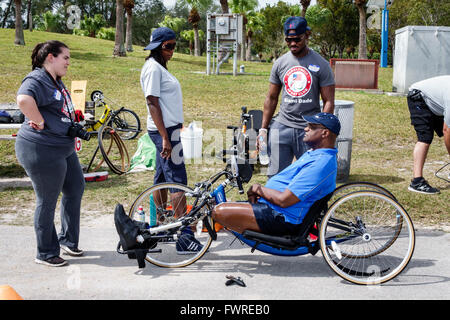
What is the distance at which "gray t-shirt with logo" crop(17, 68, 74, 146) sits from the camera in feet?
13.6

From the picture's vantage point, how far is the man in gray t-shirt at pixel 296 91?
482cm

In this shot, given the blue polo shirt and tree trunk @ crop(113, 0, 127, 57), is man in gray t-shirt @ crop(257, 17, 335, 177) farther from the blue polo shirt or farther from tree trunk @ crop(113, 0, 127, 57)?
tree trunk @ crop(113, 0, 127, 57)

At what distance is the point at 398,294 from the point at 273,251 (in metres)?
1.00

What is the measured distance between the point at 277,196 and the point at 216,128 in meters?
7.44

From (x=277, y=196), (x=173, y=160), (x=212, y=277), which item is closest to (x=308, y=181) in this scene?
(x=277, y=196)

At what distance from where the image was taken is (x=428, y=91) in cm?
635

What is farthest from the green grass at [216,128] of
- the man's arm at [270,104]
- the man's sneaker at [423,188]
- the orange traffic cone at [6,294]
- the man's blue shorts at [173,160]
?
the orange traffic cone at [6,294]

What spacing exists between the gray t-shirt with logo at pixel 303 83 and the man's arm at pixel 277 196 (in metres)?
1.12

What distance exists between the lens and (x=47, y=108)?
427 centimetres

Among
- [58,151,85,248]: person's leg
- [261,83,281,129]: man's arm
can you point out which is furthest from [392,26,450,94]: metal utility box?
[58,151,85,248]: person's leg

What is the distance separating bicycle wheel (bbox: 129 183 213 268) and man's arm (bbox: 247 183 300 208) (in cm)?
55

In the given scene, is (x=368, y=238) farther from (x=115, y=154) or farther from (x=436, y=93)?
(x=115, y=154)

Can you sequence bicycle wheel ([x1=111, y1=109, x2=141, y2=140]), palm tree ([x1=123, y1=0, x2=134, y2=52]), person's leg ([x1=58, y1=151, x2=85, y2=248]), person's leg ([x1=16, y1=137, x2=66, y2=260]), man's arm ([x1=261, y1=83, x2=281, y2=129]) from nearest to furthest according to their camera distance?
person's leg ([x1=16, y1=137, x2=66, y2=260])
person's leg ([x1=58, y1=151, x2=85, y2=248])
man's arm ([x1=261, y1=83, x2=281, y2=129])
bicycle wheel ([x1=111, y1=109, x2=141, y2=140])
palm tree ([x1=123, y1=0, x2=134, y2=52])
